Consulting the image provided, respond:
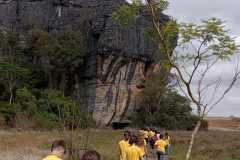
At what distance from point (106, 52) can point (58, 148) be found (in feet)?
157

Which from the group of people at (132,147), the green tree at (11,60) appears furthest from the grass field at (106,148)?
the green tree at (11,60)

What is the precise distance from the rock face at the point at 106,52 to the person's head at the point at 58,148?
4739cm

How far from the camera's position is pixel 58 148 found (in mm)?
7145

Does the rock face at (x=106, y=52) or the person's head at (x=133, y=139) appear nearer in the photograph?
the person's head at (x=133, y=139)

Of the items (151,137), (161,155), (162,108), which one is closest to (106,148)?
(151,137)

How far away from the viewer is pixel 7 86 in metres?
53.5

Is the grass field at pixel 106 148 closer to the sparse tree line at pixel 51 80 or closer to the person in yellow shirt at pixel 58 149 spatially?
the person in yellow shirt at pixel 58 149

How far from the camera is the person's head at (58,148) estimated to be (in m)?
7.09

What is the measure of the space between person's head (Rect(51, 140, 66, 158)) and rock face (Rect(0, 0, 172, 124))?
47.4 m

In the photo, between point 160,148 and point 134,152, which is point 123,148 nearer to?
point 134,152

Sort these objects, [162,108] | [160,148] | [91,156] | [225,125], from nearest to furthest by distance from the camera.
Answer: [91,156] → [160,148] → [162,108] → [225,125]

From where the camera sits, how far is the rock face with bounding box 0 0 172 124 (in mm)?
55250

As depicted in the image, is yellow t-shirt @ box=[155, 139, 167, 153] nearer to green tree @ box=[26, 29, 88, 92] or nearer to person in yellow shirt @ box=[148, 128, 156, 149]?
person in yellow shirt @ box=[148, 128, 156, 149]

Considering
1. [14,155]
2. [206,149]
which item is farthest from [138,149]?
[206,149]
